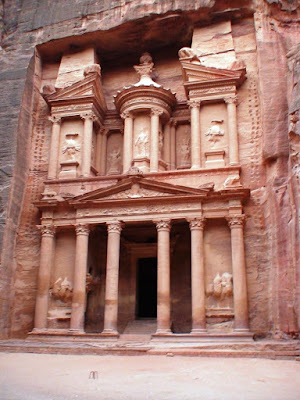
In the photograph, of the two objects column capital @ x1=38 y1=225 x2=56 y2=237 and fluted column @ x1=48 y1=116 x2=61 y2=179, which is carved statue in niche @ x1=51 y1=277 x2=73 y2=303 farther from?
fluted column @ x1=48 y1=116 x2=61 y2=179

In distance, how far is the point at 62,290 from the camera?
1522 cm

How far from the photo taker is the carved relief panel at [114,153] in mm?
18469

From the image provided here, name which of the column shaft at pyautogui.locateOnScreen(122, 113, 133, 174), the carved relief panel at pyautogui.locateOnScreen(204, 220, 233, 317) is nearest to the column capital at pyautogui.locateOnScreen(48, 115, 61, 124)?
the column shaft at pyautogui.locateOnScreen(122, 113, 133, 174)

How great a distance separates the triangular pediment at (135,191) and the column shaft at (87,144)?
1.60 meters

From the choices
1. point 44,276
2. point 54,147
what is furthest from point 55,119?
point 44,276

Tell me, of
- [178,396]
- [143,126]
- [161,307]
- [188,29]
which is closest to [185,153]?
[143,126]

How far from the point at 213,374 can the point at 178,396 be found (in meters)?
2.01

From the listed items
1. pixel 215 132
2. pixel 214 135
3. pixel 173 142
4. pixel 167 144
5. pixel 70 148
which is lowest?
pixel 70 148

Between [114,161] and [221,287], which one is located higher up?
[114,161]

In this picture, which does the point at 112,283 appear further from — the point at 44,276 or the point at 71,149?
the point at 71,149

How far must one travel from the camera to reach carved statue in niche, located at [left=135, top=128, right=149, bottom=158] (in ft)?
55.6

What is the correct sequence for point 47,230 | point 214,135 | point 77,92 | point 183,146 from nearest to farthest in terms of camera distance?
point 47,230 < point 214,135 < point 77,92 < point 183,146

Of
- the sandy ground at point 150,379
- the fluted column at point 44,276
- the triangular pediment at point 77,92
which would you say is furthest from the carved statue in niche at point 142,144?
the sandy ground at point 150,379

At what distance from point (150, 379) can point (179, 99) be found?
13056 mm
